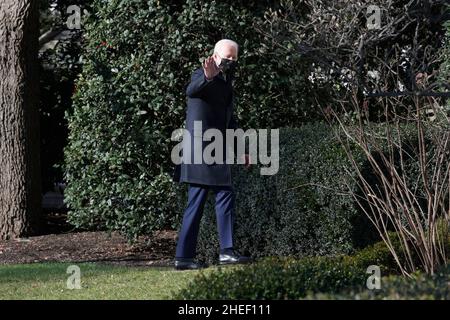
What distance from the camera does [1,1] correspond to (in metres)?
12.3

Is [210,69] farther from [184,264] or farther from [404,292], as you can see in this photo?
[404,292]

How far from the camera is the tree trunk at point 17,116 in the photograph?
12.3 metres

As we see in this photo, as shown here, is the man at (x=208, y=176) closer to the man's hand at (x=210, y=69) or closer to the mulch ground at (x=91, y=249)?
the man's hand at (x=210, y=69)

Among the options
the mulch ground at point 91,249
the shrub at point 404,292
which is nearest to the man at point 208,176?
the mulch ground at point 91,249

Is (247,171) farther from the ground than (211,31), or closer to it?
closer to it

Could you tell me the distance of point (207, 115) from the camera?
8.17m

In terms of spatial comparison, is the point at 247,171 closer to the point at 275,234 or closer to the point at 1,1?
the point at 275,234

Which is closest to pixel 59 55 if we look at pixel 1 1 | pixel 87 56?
pixel 1 1

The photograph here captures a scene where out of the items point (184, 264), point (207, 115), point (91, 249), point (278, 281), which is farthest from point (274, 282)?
point (91, 249)

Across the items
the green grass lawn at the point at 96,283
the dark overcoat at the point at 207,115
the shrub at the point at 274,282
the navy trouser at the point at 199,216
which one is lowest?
the green grass lawn at the point at 96,283

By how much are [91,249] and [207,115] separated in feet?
13.0

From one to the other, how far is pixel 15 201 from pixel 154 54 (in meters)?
3.38

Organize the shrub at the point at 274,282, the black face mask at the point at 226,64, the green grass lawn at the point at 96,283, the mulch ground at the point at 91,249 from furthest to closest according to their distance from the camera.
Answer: the mulch ground at the point at 91,249 → the black face mask at the point at 226,64 → the green grass lawn at the point at 96,283 → the shrub at the point at 274,282

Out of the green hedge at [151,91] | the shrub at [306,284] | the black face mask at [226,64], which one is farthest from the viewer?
the green hedge at [151,91]
